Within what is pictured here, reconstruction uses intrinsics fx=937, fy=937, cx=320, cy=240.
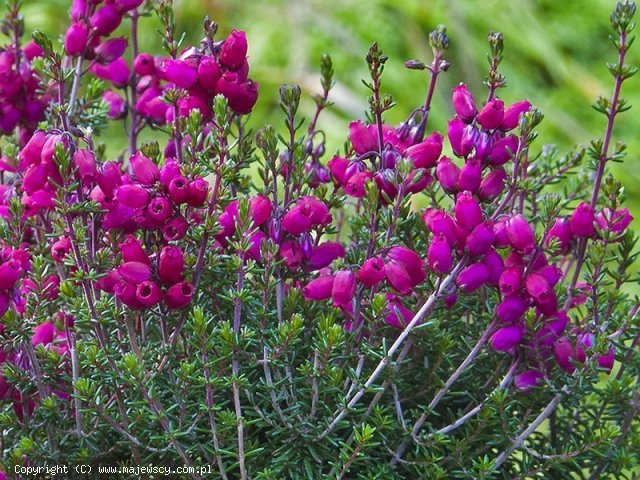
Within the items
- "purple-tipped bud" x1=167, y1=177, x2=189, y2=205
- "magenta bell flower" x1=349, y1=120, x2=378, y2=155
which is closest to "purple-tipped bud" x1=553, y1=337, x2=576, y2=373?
"magenta bell flower" x1=349, y1=120, x2=378, y2=155

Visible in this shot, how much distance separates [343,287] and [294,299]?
9cm

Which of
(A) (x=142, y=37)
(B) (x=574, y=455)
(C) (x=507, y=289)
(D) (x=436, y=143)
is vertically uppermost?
(A) (x=142, y=37)

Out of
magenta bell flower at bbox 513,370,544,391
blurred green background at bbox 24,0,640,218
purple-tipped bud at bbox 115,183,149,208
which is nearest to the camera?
purple-tipped bud at bbox 115,183,149,208

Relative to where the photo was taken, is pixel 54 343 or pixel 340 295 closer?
pixel 340 295

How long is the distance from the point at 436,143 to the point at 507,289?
132mm

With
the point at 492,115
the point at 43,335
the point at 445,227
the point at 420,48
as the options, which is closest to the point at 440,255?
the point at 445,227

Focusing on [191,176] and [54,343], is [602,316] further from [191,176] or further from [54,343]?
[54,343]

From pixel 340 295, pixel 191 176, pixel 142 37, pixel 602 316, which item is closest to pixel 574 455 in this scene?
pixel 602 316

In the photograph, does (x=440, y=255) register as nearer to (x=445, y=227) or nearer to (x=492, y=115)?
(x=445, y=227)

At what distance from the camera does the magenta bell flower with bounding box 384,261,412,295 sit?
0.71 meters

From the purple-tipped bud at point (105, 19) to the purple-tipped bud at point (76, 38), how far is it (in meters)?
0.01

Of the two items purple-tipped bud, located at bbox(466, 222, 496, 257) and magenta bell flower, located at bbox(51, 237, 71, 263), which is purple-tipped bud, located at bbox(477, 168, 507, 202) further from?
magenta bell flower, located at bbox(51, 237, 71, 263)

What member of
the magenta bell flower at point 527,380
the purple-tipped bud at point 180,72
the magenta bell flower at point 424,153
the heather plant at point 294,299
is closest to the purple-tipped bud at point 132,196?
the heather plant at point 294,299

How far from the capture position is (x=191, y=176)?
27.8 inches
